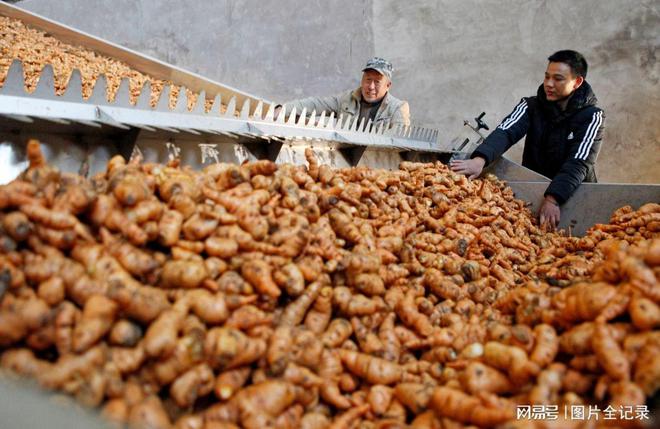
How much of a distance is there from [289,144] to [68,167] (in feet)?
4.50

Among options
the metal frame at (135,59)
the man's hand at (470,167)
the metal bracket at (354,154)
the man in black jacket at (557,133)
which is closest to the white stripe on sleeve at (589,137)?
the man in black jacket at (557,133)

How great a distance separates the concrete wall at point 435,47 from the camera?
6.15 meters

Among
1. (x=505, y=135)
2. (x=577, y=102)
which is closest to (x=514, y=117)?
(x=505, y=135)

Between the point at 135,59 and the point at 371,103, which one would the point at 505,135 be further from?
the point at 135,59

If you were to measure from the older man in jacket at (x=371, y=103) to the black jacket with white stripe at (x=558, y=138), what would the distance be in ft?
3.82

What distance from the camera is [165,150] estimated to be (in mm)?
2154

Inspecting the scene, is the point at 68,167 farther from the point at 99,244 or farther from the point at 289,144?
the point at 289,144

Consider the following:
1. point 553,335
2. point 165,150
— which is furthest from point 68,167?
point 553,335

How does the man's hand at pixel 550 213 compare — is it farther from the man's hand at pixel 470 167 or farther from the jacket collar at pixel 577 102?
the jacket collar at pixel 577 102

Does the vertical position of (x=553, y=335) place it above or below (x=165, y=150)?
below

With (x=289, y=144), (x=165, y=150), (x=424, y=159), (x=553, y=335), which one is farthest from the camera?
(x=424, y=159)

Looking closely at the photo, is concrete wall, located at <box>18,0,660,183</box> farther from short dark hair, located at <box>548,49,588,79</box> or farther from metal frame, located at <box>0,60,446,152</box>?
metal frame, located at <box>0,60,446,152</box>

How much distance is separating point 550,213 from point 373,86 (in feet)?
7.75

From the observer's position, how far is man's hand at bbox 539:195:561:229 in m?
3.77
